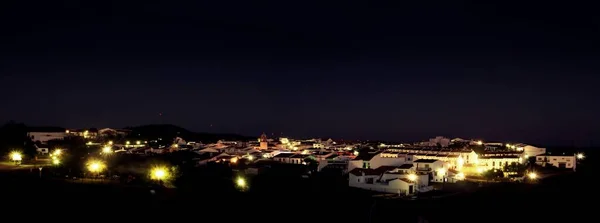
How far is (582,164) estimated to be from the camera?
43.8m

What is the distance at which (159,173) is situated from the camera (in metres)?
31.0

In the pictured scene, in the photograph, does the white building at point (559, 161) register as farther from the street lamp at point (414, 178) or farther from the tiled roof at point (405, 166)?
the street lamp at point (414, 178)

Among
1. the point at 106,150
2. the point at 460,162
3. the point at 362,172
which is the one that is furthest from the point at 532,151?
the point at 106,150

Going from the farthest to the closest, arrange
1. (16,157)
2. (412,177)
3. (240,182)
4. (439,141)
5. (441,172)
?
(439,141) < (16,157) < (441,172) < (240,182) < (412,177)

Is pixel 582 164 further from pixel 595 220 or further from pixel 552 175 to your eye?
pixel 595 220

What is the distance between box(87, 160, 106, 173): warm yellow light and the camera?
32866mm

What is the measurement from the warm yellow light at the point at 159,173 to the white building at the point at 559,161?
2880 cm

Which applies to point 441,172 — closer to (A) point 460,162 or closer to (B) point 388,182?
(B) point 388,182

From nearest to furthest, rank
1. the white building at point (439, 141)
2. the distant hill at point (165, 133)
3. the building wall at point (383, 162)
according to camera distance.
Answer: the building wall at point (383, 162), the white building at point (439, 141), the distant hill at point (165, 133)

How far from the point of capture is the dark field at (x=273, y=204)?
2220 cm

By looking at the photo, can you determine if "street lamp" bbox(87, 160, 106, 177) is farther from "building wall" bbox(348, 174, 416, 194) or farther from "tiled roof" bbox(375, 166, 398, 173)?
"tiled roof" bbox(375, 166, 398, 173)

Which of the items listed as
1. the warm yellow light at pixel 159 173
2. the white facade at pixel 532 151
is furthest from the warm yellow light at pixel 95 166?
the white facade at pixel 532 151

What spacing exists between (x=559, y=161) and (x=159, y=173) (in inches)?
1214

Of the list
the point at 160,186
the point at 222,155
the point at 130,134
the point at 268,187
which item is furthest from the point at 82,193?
the point at 130,134
